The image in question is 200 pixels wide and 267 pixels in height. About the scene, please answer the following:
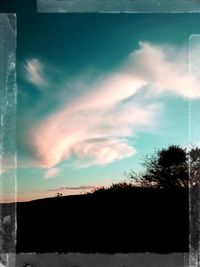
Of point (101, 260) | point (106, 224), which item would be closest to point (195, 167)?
point (101, 260)

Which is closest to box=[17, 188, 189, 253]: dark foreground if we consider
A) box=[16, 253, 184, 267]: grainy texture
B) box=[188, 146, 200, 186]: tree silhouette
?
box=[16, 253, 184, 267]: grainy texture

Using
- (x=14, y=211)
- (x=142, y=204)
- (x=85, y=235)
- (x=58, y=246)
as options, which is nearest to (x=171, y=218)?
(x=142, y=204)

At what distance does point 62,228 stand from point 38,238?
1.29 ft

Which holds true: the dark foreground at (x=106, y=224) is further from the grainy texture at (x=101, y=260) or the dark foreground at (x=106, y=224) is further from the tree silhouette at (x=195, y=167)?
the tree silhouette at (x=195, y=167)

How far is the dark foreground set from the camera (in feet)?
20.0

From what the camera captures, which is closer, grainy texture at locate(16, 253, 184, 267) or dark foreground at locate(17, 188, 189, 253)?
grainy texture at locate(16, 253, 184, 267)

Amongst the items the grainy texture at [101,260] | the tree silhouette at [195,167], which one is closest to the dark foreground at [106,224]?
the grainy texture at [101,260]

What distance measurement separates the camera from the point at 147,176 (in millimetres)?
7855

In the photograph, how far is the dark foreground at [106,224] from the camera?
20.0 ft

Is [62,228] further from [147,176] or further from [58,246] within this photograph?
[147,176]

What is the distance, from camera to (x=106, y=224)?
6.80 metres

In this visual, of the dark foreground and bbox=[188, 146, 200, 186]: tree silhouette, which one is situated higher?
bbox=[188, 146, 200, 186]: tree silhouette

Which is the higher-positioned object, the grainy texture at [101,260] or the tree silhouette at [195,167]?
the tree silhouette at [195,167]

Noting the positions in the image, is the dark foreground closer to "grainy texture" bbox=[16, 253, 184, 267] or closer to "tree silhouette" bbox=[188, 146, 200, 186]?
"grainy texture" bbox=[16, 253, 184, 267]
